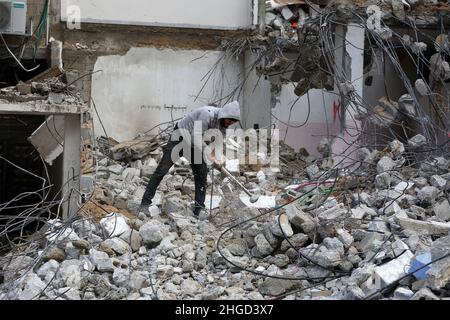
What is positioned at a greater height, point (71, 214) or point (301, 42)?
point (301, 42)

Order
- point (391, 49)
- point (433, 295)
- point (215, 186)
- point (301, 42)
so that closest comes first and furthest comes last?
1. point (433, 295)
2. point (215, 186)
3. point (391, 49)
4. point (301, 42)

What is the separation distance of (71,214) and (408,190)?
13.6ft

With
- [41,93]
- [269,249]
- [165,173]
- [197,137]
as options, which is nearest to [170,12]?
[41,93]

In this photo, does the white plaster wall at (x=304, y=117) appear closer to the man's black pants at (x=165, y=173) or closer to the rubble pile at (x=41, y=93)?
the man's black pants at (x=165, y=173)

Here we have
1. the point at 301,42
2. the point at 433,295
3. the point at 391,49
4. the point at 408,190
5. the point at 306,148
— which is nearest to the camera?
the point at 433,295

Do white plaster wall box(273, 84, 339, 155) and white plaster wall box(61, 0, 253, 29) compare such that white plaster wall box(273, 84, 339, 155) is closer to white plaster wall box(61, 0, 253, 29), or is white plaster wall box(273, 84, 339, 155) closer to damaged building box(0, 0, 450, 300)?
damaged building box(0, 0, 450, 300)

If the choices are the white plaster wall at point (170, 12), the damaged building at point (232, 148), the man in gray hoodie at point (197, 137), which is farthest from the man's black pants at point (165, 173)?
the white plaster wall at point (170, 12)

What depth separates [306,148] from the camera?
14.1 metres

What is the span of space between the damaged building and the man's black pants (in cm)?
20

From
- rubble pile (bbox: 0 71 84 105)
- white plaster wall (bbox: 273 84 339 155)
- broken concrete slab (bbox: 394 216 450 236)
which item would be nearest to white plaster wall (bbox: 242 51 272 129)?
white plaster wall (bbox: 273 84 339 155)

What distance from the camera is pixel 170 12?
14562 millimetres

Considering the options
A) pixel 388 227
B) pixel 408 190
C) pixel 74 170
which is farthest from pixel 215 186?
pixel 388 227

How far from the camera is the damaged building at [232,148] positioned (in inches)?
271

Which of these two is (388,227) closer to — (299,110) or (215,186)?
(215,186)
